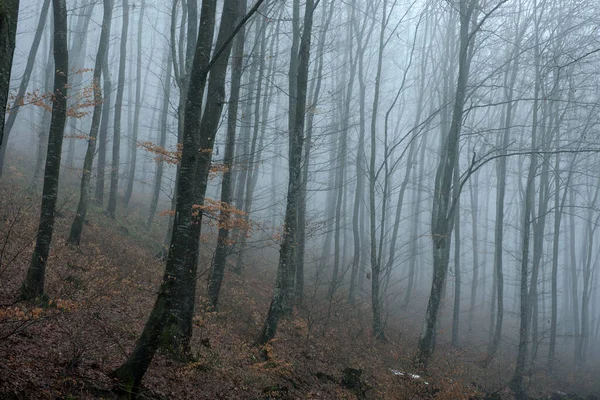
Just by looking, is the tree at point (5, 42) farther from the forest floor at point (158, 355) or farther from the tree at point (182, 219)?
the tree at point (182, 219)

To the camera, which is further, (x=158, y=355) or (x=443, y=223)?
(x=443, y=223)

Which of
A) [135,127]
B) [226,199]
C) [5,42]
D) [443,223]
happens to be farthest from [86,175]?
[135,127]

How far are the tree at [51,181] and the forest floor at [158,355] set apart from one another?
0.94 ft

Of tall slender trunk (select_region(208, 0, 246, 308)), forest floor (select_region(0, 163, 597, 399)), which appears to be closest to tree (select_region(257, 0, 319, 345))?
forest floor (select_region(0, 163, 597, 399))

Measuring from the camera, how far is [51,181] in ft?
24.9

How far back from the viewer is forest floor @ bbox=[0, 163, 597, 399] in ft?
18.3

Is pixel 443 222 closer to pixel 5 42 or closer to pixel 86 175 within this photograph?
pixel 86 175

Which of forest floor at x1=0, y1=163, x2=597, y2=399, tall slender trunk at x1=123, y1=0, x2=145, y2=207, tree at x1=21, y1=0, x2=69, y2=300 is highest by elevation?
tall slender trunk at x1=123, y1=0, x2=145, y2=207

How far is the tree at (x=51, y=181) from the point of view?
7.44 m

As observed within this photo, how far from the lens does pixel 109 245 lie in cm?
1295

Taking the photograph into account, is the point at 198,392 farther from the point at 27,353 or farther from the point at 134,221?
the point at 134,221

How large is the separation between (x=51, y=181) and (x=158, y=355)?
340 cm

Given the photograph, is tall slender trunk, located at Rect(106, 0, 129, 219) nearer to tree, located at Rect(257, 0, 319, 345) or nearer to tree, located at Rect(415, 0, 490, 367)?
tree, located at Rect(257, 0, 319, 345)

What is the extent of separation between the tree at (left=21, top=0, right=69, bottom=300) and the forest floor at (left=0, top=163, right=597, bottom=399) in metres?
0.29
